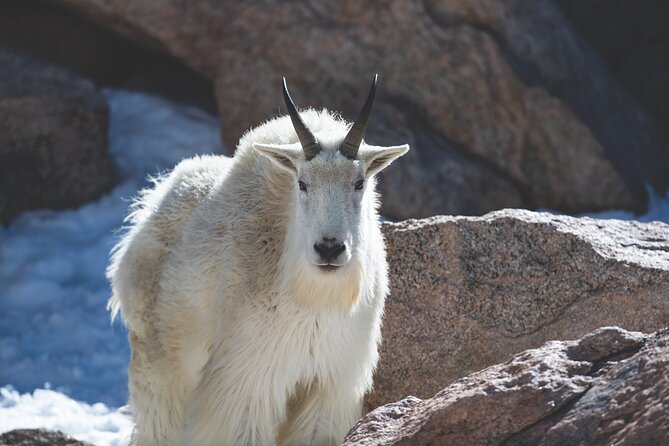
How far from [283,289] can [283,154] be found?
0.71m

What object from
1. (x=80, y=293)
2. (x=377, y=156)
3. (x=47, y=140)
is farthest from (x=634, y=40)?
(x=377, y=156)

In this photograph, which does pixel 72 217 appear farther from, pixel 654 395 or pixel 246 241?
pixel 654 395

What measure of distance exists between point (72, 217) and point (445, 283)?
5389 millimetres

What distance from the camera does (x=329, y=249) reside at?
210 inches

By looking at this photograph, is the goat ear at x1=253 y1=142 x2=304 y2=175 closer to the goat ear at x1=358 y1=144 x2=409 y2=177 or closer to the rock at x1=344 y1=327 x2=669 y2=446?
the goat ear at x1=358 y1=144 x2=409 y2=177

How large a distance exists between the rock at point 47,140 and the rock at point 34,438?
21.4 ft

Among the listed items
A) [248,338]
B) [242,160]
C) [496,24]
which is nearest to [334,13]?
[496,24]

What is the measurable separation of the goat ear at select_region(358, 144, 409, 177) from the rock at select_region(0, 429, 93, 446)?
2174 millimetres

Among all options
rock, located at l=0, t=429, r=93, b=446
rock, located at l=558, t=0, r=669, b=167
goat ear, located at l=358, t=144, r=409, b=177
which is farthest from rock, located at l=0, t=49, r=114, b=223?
rock, located at l=0, t=429, r=93, b=446

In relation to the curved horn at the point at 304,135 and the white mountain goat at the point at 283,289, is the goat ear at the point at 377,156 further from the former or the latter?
the curved horn at the point at 304,135

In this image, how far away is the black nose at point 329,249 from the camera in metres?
5.33

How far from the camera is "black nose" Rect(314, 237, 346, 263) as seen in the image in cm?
533

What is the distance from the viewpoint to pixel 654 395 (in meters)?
3.72

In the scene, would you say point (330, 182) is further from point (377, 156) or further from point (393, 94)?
point (393, 94)
